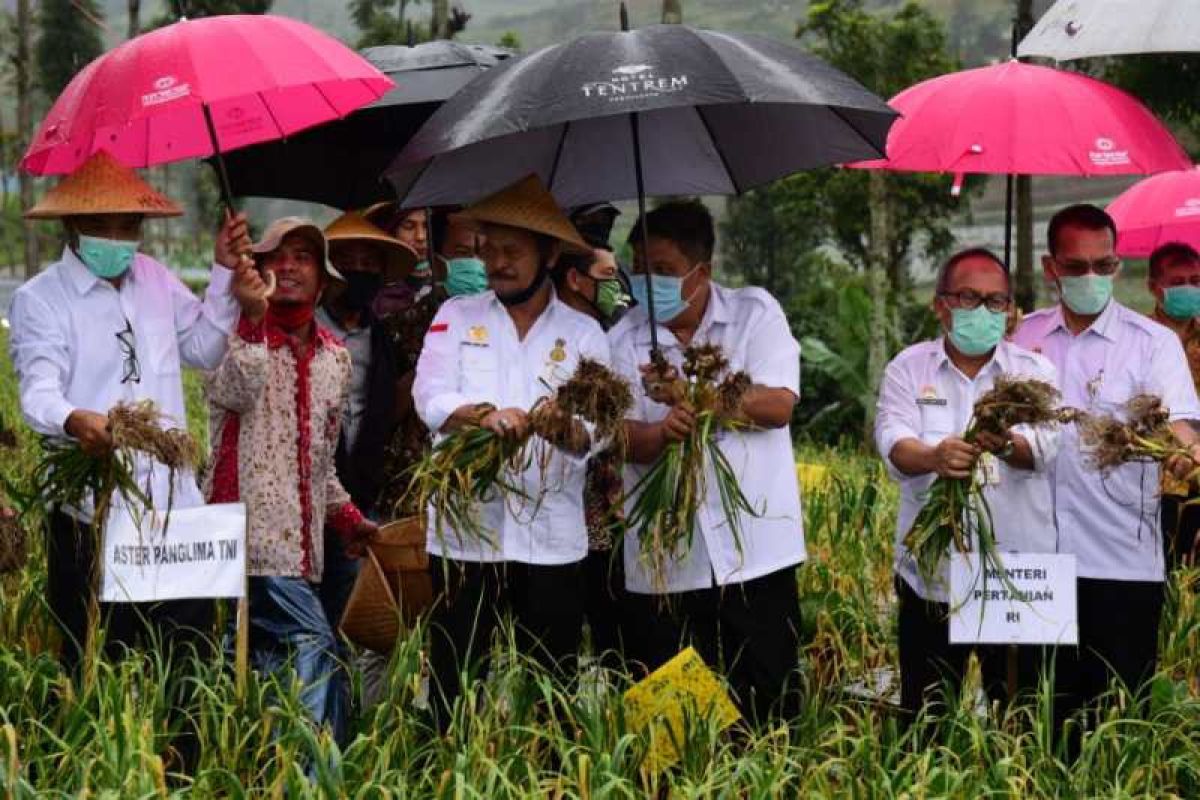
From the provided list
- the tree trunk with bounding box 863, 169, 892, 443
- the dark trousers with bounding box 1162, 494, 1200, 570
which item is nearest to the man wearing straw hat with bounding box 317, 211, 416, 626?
the dark trousers with bounding box 1162, 494, 1200, 570

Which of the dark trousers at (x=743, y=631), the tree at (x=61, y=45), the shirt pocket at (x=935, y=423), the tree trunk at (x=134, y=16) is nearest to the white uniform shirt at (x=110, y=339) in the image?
the dark trousers at (x=743, y=631)

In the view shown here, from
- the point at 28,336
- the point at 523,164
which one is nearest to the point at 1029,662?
the point at 523,164

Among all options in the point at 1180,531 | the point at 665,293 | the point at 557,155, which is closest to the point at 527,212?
the point at 665,293

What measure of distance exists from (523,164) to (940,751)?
210 cm

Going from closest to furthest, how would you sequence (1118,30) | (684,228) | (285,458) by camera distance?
(684,228) < (285,458) < (1118,30)

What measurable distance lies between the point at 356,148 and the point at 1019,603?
324 cm

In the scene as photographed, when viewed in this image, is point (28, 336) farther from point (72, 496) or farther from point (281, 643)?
point (281, 643)

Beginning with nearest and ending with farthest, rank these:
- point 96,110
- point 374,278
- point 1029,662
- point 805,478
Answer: point 96,110 → point 1029,662 → point 374,278 → point 805,478

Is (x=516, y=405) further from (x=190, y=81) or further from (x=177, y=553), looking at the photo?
(x=190, y=81)

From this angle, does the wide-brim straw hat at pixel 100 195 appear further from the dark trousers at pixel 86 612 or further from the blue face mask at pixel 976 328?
the blue face mask at pixel 976 328

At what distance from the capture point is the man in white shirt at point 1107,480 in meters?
5.04

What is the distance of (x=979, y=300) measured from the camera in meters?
4.94

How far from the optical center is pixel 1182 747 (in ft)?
16.2

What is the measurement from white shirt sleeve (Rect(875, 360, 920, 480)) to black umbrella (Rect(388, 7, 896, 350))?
70 cm
